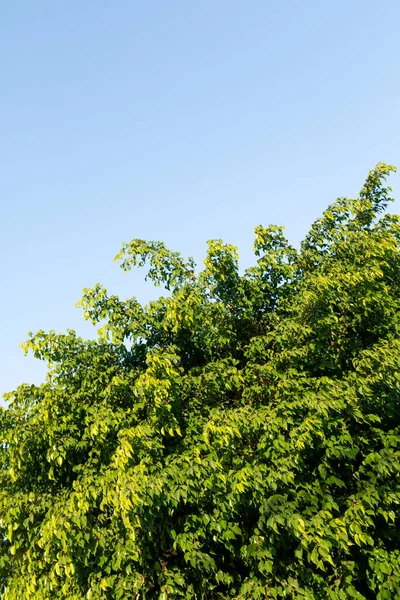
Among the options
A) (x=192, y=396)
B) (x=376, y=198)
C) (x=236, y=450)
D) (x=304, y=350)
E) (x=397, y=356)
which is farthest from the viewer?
(x=376, y=198)

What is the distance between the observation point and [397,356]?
606cm

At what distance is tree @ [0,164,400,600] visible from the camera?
18.6 feet

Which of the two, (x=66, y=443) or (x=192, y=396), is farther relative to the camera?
(x=192, y=396)

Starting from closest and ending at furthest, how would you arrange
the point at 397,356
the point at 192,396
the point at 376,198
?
the point at 397,356, the point at 192,396, the point at 376,198

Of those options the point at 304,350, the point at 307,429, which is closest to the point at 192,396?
the point at 304,350

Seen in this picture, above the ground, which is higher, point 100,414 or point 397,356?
point 100,414

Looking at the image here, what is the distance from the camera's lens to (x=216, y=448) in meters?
6.19

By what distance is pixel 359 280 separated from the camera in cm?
708

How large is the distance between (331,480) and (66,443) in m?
3.78

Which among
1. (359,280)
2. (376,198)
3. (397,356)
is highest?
(376,198)

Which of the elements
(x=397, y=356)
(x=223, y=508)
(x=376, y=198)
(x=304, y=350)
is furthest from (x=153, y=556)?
(x=376, y=198)

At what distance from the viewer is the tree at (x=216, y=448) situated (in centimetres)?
567

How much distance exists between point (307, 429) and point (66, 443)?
11.6 ft

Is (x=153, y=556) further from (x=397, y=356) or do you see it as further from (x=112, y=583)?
(x=397, y=356)
